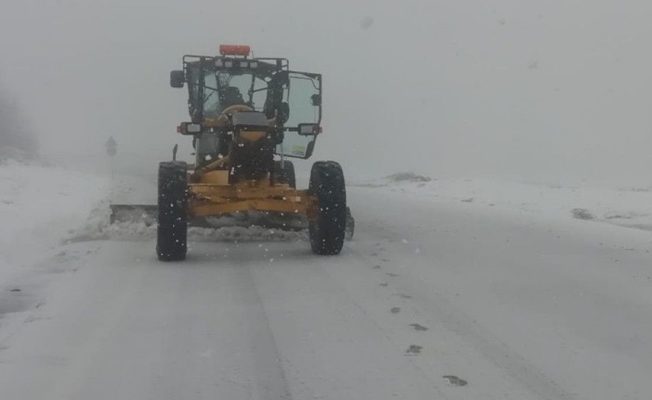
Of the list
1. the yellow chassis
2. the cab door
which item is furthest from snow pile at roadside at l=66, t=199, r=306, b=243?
the yellow chassis

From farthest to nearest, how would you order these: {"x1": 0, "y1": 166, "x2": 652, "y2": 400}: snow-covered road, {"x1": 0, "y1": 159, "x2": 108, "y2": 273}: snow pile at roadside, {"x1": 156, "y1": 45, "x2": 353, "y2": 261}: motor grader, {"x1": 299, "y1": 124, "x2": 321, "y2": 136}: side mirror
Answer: {"x1": 299, "y1": 124, "x2": 321, "y2": 136}: side mirror, {"x1": 0, "y1": 159, "x2": 108, "y2": 273}: snow pile at roadside, {"x1": 156, "y1": 45, "x2": 353, "y2": 261}: motor grader, {"x1": 0, "y1": 166, "x2": 652, "y2": 400}: snow-covered road

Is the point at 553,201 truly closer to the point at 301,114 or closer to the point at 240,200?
the point at 301,114

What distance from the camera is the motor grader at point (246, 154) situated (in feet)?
31.1

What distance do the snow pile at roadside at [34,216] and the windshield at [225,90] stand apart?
8.36ft

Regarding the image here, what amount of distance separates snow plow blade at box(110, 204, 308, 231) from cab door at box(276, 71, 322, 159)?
86 centimetres

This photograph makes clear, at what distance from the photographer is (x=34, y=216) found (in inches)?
549

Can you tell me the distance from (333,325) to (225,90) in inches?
240

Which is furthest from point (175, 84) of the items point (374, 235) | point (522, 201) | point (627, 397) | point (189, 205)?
point (522, 201)

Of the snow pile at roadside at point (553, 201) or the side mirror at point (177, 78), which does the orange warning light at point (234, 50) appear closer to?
the side mirror at point (177, 78)

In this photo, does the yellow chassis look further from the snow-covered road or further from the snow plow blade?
the snow plow blade

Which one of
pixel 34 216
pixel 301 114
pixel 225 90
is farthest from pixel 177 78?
pixel 34 216

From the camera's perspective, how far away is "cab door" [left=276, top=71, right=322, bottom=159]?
10.9 meters

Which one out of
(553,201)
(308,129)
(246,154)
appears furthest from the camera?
(553,201)

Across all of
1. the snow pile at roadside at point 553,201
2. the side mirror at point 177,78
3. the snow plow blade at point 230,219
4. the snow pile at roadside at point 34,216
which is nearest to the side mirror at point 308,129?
the snow plow blade at point 230,219
